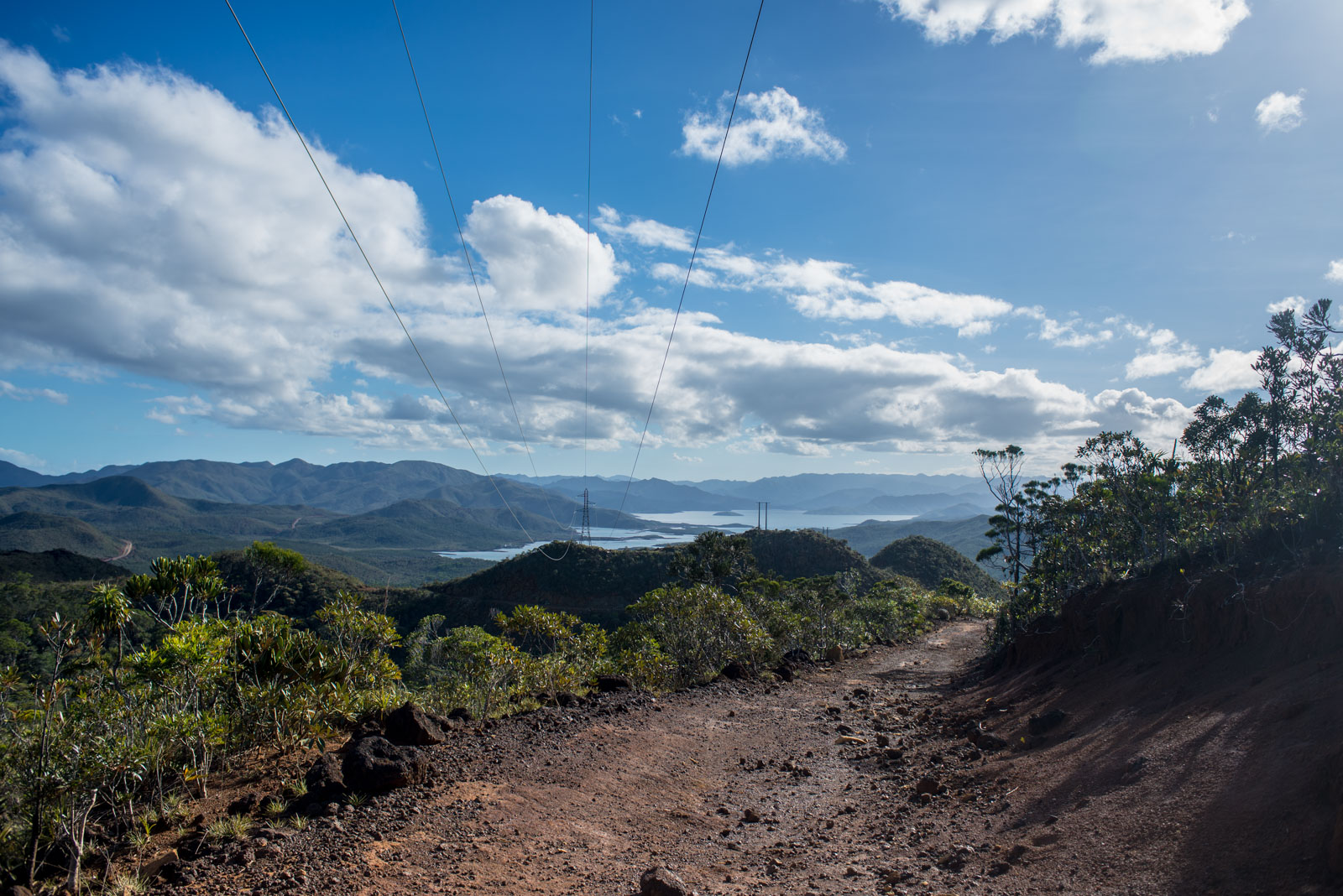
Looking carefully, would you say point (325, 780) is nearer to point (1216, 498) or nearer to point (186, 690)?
point (186, 690)

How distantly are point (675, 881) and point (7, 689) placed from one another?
15.1 ft

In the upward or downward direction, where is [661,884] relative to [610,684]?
upward

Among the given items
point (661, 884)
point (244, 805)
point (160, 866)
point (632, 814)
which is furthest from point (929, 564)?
point (160, 866)

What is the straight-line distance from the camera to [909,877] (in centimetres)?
470

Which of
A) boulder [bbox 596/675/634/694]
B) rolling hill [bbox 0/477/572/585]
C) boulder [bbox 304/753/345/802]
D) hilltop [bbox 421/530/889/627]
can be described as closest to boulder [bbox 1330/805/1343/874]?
boulder [bbox 304/753/345/802]

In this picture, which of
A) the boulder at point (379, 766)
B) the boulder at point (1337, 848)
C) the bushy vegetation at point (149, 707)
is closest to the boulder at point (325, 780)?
the boulder at point (379, 766)

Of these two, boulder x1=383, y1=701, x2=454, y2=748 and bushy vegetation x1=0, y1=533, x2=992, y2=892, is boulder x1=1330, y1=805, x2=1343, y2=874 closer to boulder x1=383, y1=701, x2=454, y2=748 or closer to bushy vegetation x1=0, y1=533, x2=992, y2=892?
bushy vegetation x1=0, y1=533, x2=992, y2=892

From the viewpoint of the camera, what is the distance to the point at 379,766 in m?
5.42

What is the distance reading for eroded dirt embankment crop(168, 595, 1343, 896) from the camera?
418 cm

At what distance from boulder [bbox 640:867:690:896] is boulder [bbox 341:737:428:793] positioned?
8.03 feet

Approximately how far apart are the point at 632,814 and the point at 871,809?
237cm

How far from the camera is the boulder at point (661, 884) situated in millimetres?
4125

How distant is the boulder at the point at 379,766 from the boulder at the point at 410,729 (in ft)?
2.27

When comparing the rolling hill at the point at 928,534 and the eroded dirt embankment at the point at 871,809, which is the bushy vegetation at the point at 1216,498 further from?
the rolling hill at the point at 928,534
